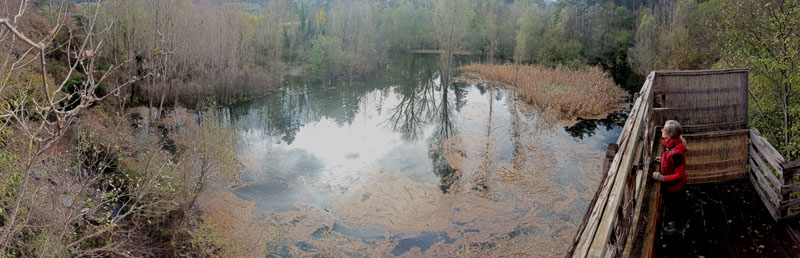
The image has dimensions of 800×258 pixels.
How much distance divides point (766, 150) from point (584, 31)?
30971 mm

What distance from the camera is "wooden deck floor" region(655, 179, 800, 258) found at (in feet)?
10.8

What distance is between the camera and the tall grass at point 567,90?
1567 centimetres

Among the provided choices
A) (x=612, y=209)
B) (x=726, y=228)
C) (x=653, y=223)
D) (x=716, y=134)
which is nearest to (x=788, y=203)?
(x=726, y=228)

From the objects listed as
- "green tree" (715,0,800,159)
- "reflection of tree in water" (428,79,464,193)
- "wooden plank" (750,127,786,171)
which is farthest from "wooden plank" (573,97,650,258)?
"reflection of tree in water" (428,79,464,193)

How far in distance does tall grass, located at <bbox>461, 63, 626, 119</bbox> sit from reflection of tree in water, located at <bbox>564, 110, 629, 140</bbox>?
0.50m

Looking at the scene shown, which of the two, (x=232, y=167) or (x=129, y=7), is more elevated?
(x=129, y=7)

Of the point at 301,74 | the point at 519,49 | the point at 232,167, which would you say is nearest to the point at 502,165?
the point at 232,167

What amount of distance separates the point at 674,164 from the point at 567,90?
14842mm

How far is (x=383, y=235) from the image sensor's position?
7.48 metres

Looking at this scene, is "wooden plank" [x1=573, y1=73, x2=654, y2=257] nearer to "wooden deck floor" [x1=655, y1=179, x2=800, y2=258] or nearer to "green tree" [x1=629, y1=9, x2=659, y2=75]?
"wooden deck floor" [x1=655, y1=179, x2=800, y2=258]

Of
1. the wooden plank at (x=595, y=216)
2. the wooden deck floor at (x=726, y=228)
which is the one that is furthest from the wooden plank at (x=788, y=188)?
the wooden plank at (x=595, y=216)

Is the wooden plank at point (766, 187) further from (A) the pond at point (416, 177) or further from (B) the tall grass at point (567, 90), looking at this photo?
(B) the tall grass at point (567, 90)

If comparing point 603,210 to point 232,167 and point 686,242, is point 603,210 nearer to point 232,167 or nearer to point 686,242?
point 686,242

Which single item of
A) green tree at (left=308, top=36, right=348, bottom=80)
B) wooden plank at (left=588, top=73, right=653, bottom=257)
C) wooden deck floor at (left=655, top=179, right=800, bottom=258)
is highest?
green tree at (left=308, top=36, right=348, bottom=80)
